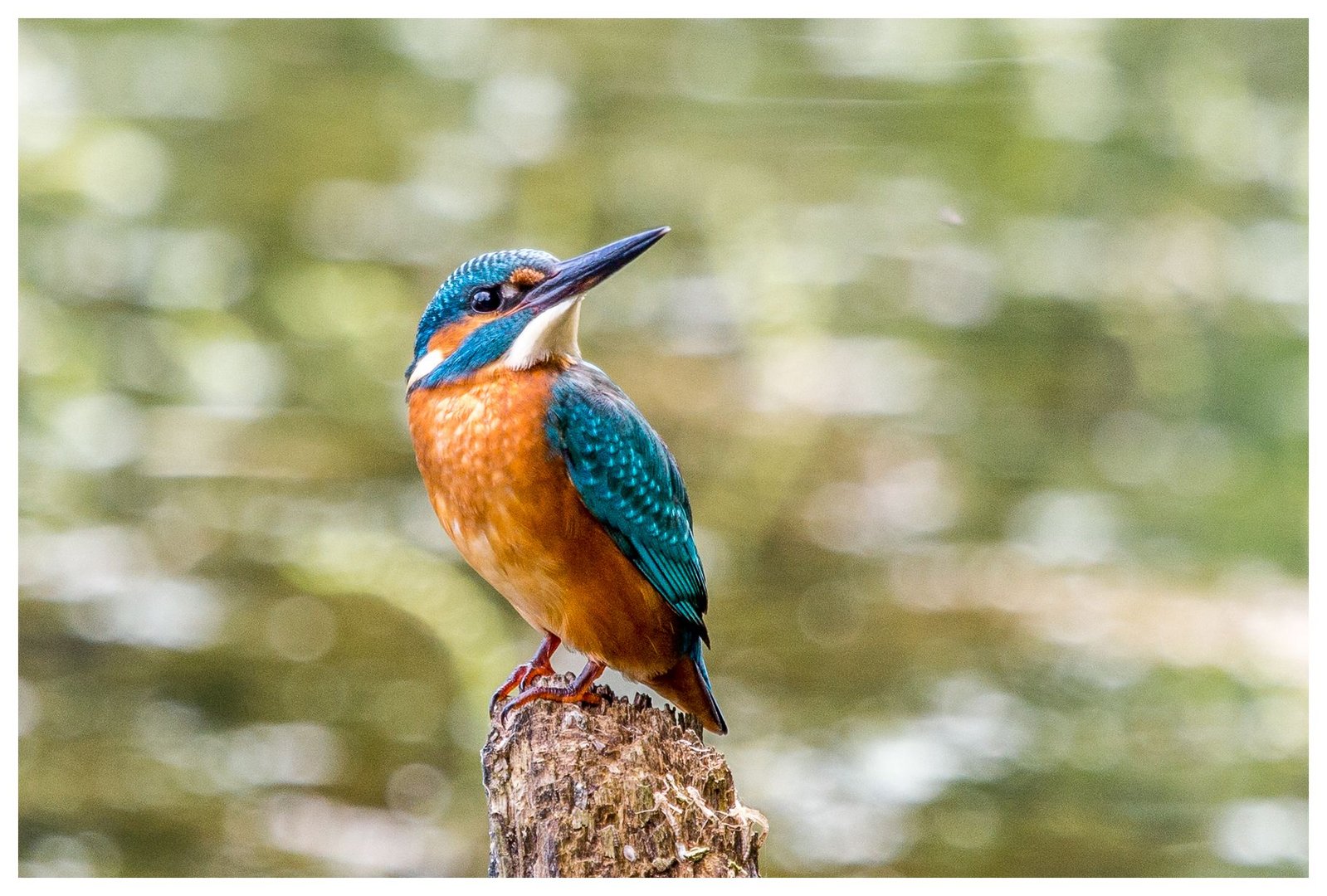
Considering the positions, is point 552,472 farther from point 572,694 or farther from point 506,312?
point 572,694

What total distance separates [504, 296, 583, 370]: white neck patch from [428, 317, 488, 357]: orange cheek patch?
7 centimetres

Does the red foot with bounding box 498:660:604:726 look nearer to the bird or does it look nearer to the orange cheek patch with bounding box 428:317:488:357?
the bird

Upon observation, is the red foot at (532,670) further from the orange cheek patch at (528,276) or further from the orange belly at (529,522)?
the orange cheek patch at (528,276)

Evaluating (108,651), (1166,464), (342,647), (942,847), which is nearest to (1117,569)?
(1166,464)

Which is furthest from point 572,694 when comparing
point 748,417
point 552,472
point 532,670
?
point 748,417

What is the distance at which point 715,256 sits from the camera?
342cm

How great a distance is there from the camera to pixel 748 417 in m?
3.42

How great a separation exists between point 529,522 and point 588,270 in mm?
352

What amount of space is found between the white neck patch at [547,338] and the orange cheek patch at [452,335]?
0.07 m

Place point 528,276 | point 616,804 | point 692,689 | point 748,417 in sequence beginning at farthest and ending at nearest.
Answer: point 748,417
point 692,689
point 528,276
point 616,804

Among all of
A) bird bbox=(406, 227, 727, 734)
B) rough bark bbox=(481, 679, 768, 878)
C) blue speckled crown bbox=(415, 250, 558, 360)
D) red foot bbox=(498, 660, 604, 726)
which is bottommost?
rough bark bbox=(481, 679, 768, 878)

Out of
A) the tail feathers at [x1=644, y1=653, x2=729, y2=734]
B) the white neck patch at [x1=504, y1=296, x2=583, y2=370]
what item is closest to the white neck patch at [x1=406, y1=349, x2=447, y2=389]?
the white neck patch at [x1=504, y1=296, x2=583, y2=370]

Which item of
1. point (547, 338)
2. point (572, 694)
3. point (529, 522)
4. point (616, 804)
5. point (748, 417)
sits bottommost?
point (616, 804)

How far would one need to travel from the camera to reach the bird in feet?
5.63
